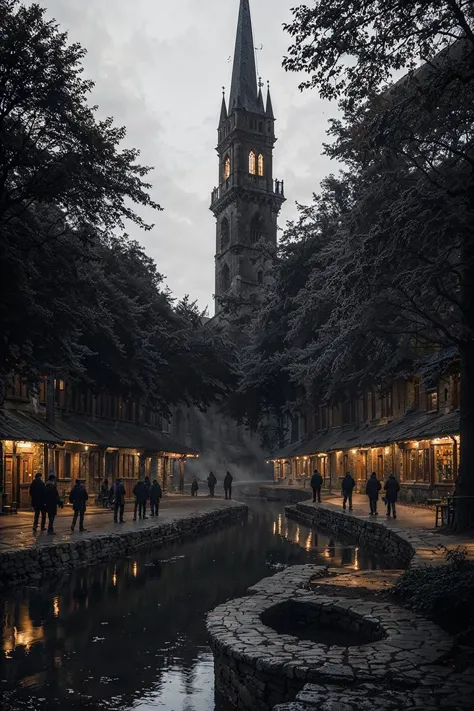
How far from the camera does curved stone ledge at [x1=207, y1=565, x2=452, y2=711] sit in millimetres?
7812

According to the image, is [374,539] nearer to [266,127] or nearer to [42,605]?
[42,605]

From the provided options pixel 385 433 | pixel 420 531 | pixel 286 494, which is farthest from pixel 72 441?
pixel 286 494

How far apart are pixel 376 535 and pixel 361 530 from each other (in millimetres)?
2122

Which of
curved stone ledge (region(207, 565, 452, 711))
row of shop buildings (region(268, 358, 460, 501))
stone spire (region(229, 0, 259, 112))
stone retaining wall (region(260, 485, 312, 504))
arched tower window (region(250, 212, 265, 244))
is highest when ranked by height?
stone spire (region(229, 0, 259, 112))

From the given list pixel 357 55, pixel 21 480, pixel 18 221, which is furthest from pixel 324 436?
pixel 357 55

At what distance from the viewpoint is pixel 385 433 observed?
1508 inches

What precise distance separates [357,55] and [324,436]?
42.8 meters

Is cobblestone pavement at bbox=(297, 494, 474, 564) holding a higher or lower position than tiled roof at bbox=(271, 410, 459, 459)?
lower

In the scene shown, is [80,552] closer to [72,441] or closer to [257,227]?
[72,441]

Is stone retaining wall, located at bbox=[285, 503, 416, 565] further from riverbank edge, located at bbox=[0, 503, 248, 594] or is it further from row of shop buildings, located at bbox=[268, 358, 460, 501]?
riverbank edge, located at bbox=[0, 503, 248, 594]

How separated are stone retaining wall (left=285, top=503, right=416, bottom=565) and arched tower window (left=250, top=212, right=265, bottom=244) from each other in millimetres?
63046

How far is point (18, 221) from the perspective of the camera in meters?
18.6

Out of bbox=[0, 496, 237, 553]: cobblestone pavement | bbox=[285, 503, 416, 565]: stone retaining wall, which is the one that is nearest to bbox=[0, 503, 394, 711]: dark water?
bbox=[285, 503, 416, 565]: stone retaining wall

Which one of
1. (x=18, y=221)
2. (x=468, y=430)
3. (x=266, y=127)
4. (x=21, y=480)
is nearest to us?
(x=18, y=221)
